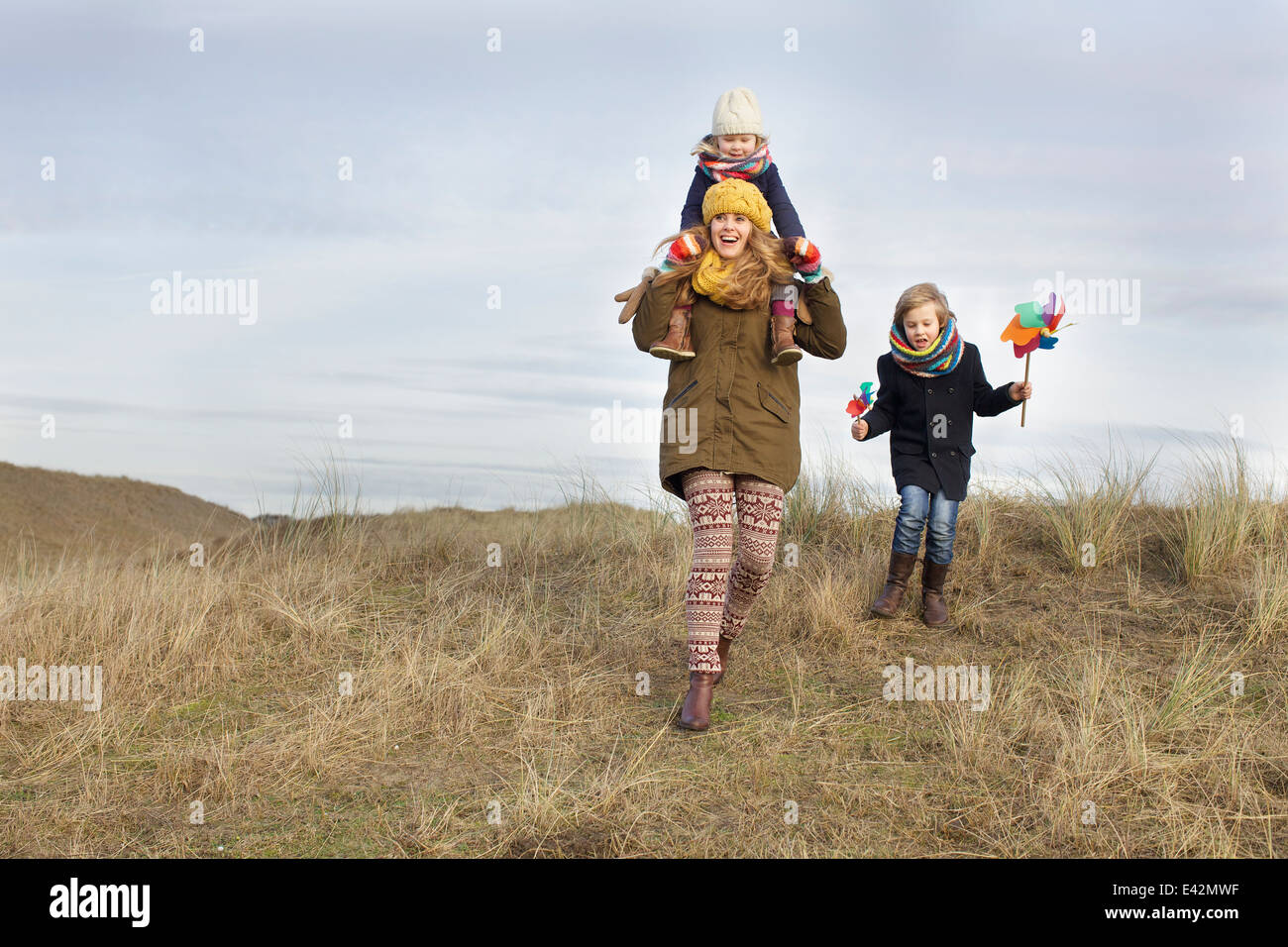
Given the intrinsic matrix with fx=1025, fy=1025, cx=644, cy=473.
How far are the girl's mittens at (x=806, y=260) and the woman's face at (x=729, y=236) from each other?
0.83ft

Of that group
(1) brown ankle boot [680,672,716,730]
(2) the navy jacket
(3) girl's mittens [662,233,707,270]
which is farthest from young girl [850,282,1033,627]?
(1) brown ankle boot [680,672,716,730]

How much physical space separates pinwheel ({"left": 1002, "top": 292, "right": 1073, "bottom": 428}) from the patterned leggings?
2.24 metres

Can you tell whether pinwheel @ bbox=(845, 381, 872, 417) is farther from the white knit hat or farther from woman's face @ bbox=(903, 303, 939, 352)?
the white knit hat

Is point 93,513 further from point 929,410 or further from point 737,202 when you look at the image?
point 737,202

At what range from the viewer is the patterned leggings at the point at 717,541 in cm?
495

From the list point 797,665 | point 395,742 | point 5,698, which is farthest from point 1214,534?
point 5,698

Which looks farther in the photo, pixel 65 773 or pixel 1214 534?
pixel 1214 534

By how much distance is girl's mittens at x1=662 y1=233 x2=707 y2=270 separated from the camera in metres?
4.94

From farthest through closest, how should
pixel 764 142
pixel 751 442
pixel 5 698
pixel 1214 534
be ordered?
pixel 1214 534 → pixel 5 698 → pixel 764 142 → pixel 751 442

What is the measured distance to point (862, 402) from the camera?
269 inches

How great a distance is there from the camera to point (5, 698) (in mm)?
5898

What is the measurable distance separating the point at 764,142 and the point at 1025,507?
441 centimetres

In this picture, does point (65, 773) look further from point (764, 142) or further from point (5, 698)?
point (764, 142)
